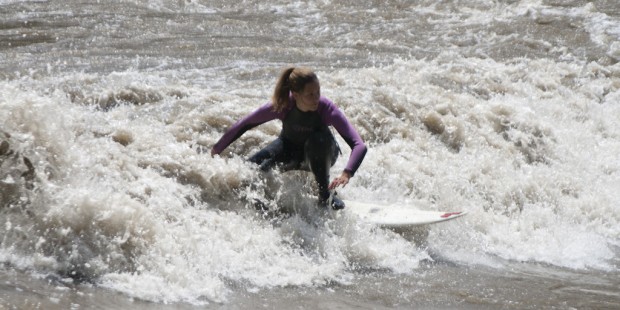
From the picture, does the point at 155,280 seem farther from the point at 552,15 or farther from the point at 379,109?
the point at 552,15

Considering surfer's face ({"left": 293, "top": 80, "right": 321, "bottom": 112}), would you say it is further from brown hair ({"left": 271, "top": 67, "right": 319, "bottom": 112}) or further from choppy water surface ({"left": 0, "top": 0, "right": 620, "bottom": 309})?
choppy water surface ({"left": 0, "top": 0, "right": 620, "bottom": 309})

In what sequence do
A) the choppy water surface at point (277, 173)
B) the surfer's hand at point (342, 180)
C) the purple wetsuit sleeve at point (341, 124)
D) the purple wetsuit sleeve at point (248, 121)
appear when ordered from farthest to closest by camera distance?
the purple wetsuit sleeve at point (248, 121) → the purple wetsuit sleeve at point (341, 124) → the surfer's hand at point (342, 180) → the choppy water surface at point (277, 173)

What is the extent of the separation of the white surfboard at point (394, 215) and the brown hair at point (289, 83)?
935 millimetres

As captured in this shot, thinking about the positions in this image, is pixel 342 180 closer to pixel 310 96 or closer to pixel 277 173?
pixel 310 96

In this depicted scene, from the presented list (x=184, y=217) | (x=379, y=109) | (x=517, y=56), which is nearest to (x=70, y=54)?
(x=379, y=109)

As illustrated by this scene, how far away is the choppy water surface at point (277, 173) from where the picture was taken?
405 centimetres

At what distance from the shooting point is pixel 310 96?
16.0 ft

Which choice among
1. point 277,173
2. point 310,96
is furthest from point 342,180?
point 277,173

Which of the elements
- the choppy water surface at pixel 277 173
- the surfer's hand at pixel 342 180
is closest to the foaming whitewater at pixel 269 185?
the choppy water surface at pixel 277 173

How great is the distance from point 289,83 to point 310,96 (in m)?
→ 0.20

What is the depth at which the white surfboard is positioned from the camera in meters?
5.33

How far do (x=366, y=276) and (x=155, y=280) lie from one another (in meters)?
1.39

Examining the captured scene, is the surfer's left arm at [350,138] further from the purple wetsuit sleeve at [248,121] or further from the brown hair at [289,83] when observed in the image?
the purple wetsuit sleeve at [248,121]

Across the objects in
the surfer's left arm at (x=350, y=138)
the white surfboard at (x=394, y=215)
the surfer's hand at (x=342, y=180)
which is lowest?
the white surfboard at (x=394, y=215)
